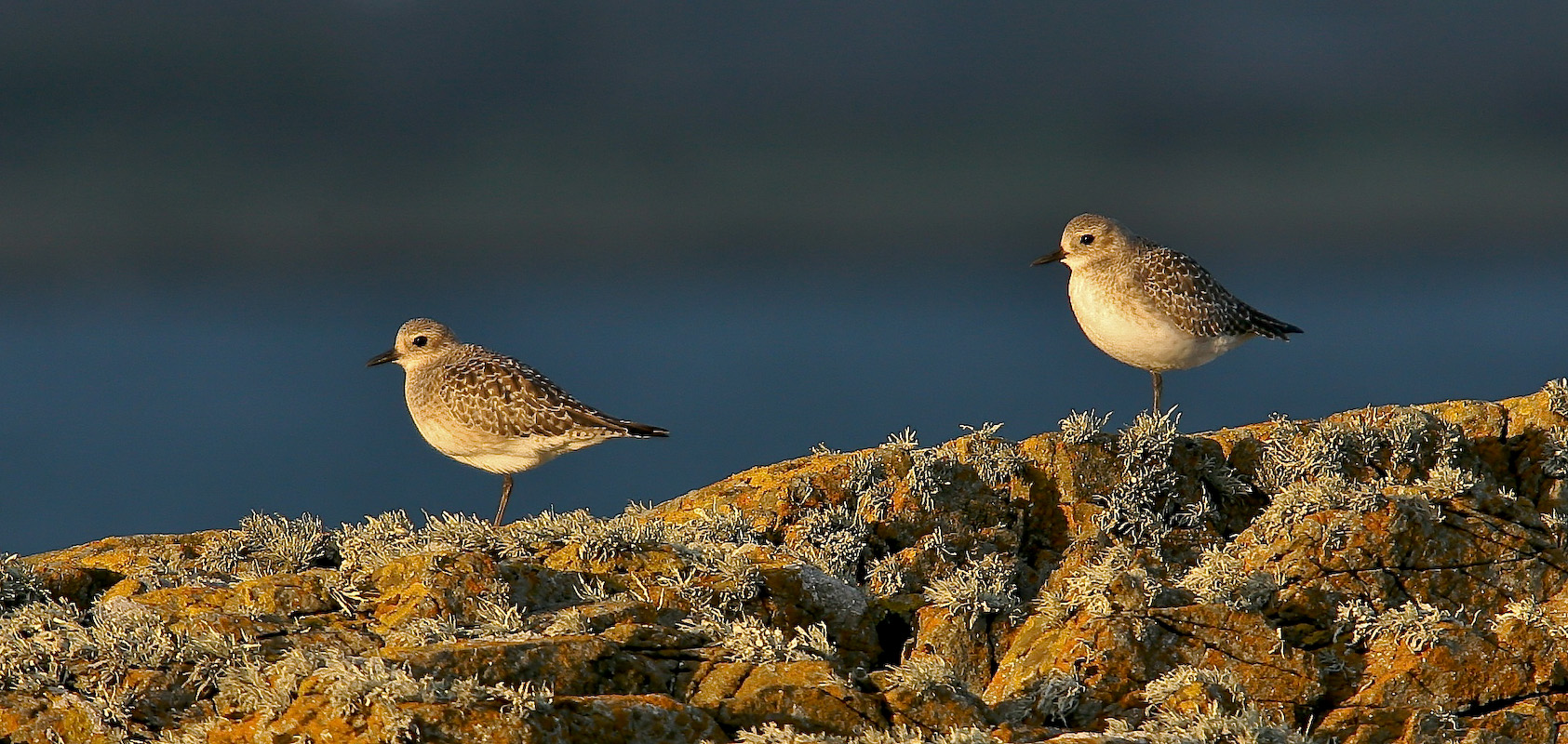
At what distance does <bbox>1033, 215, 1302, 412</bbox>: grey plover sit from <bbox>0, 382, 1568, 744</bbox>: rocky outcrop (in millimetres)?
3089

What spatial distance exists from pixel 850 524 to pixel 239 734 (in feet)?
18.6

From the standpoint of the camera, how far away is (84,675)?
755 cm

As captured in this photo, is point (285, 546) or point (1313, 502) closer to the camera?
point (1313, 502)

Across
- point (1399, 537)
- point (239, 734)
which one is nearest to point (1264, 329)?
point (1399, 537)

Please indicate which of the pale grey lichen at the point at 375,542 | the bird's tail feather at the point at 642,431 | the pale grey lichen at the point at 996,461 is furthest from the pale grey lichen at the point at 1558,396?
the pale grey lichen at the point at 375,542

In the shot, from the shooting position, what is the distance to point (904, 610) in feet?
31.6

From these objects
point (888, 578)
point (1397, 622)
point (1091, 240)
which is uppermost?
point (1091, 240)

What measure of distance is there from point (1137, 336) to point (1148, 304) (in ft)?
1.18

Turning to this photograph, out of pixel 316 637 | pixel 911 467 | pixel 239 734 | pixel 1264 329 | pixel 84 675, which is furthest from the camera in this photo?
pixel 1264 329

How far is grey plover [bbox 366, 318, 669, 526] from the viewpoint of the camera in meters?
15.1

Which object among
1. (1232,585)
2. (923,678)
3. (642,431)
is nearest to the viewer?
(923,678)

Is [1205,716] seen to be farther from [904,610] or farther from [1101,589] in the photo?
[904,610]

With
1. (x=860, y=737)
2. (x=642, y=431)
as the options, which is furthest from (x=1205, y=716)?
(x=642, y=431)

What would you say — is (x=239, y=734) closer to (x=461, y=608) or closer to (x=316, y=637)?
(x=316, y=637)
